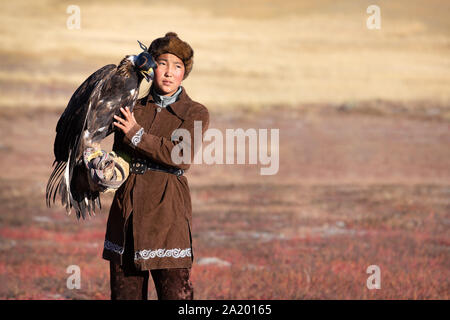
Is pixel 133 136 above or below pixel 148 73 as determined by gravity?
below

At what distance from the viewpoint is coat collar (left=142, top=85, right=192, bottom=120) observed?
393cm

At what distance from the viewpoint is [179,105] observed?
156 inches

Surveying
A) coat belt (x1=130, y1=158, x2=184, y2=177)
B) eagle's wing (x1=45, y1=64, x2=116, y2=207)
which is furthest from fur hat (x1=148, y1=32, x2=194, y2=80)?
coat belt (x1=130, y1=158, x2=184, y2=177)

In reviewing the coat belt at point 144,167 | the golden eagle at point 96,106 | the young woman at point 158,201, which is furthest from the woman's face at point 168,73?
the coat belt at point 144,167

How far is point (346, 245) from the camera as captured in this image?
11.5m

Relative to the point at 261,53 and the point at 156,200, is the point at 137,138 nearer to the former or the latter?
the point at 156,200

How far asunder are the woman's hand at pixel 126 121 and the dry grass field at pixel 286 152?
1.92 feet

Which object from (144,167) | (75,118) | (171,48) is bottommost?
(144,167)

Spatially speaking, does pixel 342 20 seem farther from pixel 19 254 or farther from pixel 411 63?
pixel 19 254

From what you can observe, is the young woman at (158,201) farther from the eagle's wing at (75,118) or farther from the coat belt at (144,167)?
the eagle's wing at (75,118)

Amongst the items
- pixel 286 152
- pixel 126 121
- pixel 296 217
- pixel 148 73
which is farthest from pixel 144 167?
pixel 286 152

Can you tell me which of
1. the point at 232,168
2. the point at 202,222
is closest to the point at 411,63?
the point at 232,168

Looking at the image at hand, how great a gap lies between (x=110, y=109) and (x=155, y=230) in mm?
→ 705

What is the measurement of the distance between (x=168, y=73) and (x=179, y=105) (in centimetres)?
20
